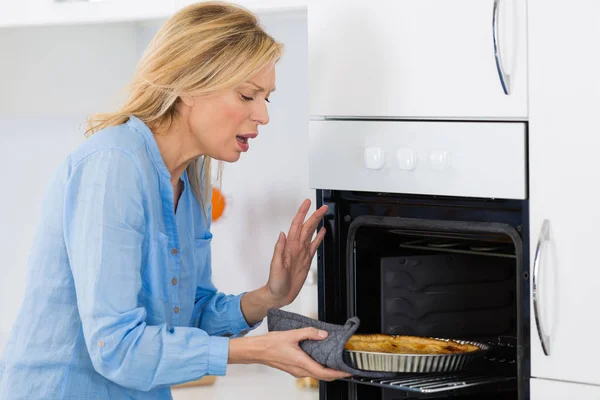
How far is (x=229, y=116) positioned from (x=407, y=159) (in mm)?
290

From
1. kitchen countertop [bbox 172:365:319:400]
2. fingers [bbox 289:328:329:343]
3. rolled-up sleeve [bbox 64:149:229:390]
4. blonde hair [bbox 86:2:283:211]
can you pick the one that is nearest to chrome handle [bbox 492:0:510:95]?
blonde hair [bbox 86:2:283:211]

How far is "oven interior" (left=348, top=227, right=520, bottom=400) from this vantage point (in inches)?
62.8

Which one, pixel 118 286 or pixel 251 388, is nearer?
pixel 118 286

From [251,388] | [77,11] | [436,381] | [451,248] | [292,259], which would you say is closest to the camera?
[436,381]

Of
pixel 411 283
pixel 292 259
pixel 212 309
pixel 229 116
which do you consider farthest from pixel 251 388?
pixel 229 116

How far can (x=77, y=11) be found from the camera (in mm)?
1897

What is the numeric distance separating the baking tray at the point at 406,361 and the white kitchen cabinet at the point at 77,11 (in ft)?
2.49

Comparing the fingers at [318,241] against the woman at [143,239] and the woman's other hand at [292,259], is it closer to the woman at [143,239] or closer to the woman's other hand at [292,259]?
the woman's other hand at [292,259]

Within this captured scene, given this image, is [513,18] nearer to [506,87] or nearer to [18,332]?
[506,87]

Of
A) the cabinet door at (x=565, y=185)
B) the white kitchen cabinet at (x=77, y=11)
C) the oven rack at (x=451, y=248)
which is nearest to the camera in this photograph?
the cabinet door at (x=565, y=185)

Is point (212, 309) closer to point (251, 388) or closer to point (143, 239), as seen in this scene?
point (143, 239)

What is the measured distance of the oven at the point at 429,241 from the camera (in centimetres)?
→ 139

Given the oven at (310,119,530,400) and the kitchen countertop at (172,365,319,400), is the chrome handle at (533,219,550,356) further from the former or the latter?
the kitchen countertop at (172,365,319,400)

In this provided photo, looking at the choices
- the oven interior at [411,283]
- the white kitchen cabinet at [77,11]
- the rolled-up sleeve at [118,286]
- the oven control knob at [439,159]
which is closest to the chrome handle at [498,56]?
the oven control knob at [439,159]
